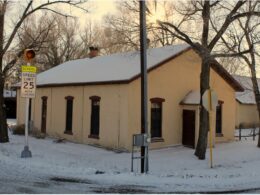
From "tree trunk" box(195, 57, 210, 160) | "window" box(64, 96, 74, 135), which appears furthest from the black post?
"window" box(64, 96, 74, 135)

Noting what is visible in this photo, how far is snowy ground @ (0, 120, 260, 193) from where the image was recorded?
11.6 metres

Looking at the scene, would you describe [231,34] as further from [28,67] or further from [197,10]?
[28,67]

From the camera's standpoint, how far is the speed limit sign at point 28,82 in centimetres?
1763

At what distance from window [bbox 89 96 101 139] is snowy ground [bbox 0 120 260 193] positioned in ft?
7.87

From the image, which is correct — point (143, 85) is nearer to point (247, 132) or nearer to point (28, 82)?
point (28, 82)

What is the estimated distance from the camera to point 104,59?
30.3 meters

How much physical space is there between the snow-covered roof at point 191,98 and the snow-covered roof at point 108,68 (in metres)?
2.57

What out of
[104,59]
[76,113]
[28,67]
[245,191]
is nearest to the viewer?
[245,191]

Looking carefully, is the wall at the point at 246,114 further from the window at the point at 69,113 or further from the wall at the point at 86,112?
the window at the point at 69,113

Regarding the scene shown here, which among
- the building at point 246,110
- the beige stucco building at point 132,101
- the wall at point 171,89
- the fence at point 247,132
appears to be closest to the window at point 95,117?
the beige stucco building at point 132,101

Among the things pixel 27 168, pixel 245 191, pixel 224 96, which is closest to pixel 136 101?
pixel 224 96

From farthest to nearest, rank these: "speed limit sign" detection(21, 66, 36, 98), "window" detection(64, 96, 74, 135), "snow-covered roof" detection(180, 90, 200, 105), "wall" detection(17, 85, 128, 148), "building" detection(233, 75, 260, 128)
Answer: "building" detection(233, 75, 260, 128)
"window" detection(64, 96, 74, 135)
"snow-covered roof" detection(180, 90, 200, 105)
"wall" detection(17, 85, 128, 148)
"speed limit sign" detection(21, 66, 36, 98)

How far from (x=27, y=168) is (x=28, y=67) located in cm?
492

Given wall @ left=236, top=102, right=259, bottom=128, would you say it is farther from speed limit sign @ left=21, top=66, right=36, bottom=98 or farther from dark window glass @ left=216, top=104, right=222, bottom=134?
speed limit sign @ left=21, top=66, right=36, bottom=98
